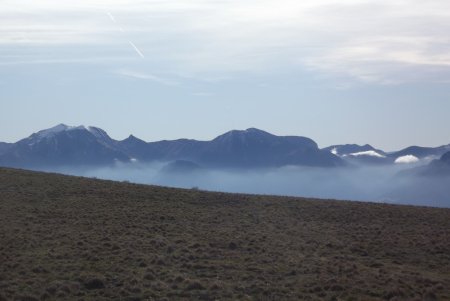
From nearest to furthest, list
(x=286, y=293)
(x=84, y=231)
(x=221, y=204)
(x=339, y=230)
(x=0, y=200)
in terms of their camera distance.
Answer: (x=286, y=293)
(x=84, y=231)
(x=339, y=230)
(x=0, y=200)
(x=221, y=204)

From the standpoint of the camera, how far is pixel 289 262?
113 feet

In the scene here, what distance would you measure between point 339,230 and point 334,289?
1544 centimetres

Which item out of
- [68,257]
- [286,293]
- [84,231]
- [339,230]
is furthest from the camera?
[339,230]

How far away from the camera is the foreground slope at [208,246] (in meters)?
29.2

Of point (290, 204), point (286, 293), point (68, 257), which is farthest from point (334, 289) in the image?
point (290, 204)

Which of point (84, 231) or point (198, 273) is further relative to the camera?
point (84, 231)

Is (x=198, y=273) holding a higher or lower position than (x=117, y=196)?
lower

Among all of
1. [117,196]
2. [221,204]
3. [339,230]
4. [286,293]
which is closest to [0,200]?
[117,196]

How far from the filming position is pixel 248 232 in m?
42.6

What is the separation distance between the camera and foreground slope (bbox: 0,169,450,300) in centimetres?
2916

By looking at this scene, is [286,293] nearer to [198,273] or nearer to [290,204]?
[198,273]

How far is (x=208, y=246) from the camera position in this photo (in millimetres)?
37781

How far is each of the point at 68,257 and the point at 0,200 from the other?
18562mm

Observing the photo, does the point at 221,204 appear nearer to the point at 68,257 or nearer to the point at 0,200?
the point at 0,200
